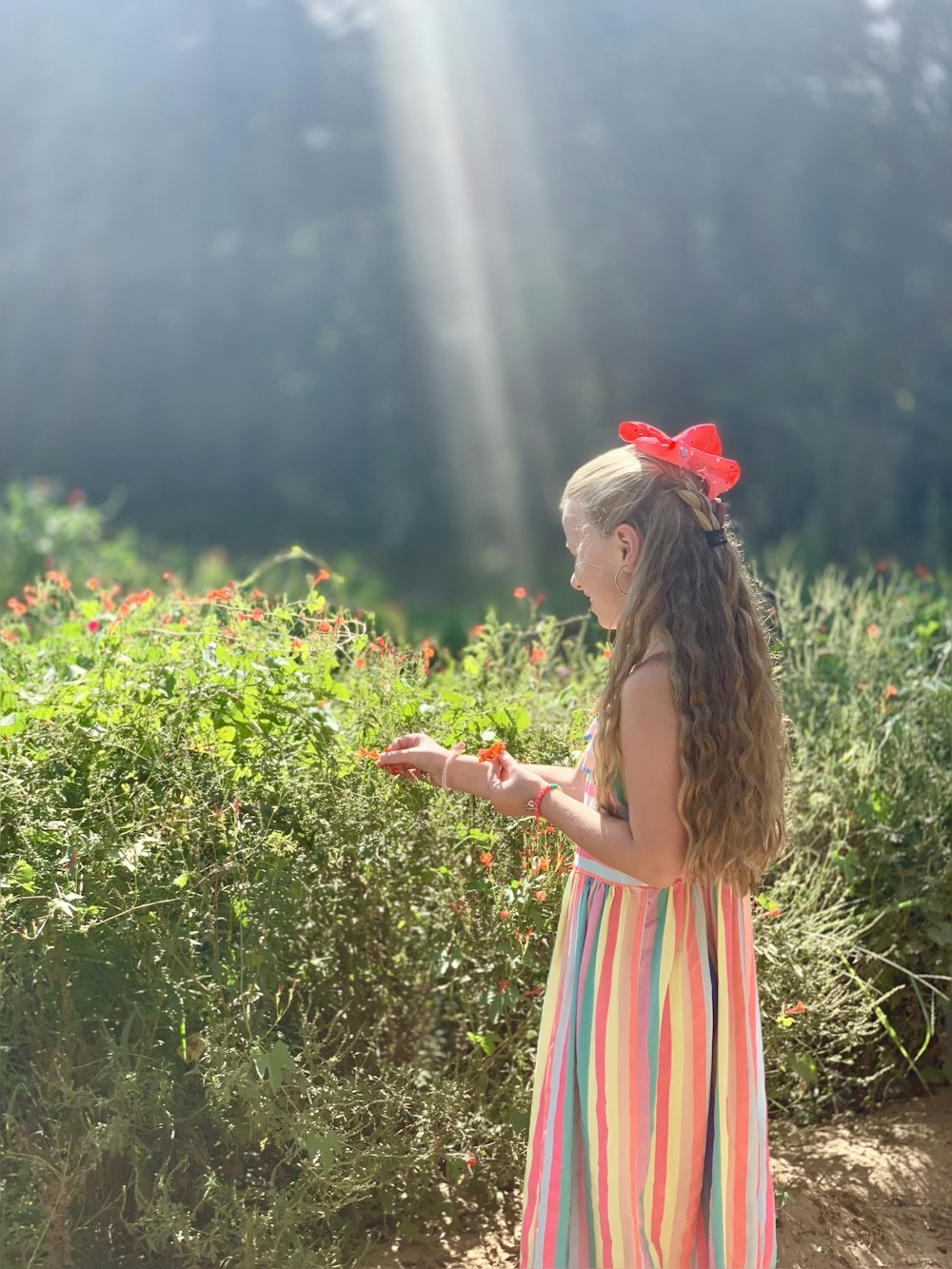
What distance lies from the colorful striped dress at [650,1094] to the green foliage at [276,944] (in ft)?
1.37

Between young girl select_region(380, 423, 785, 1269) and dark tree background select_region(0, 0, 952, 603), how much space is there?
30.3ft

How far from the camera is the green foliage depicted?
232 centimetres

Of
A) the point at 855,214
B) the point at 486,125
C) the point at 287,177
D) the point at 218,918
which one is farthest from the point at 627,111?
the point at 218,918

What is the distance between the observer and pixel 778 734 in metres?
2.08

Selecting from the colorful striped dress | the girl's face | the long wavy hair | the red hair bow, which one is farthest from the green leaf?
the red hair bow

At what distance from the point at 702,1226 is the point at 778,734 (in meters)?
0.79

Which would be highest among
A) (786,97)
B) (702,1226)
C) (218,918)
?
(786,97)

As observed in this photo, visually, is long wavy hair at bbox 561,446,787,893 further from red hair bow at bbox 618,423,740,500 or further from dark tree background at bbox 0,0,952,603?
dark tree background at bbox 0,0,952,603

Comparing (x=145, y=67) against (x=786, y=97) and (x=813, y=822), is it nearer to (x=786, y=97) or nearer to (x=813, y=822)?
(x=786, y=97)

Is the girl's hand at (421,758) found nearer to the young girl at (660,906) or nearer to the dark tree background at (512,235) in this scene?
the young girl at (660,906)

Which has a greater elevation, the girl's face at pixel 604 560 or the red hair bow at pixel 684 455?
the red hair bow at pixel 684 455

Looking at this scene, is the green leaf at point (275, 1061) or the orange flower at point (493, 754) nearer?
the orange flower at point (493, 754)

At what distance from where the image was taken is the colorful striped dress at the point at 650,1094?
2.03 m

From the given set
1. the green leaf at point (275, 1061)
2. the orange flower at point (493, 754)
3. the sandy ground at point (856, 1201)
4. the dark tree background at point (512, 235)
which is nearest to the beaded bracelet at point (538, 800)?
the orange flower at point (493, 754)
